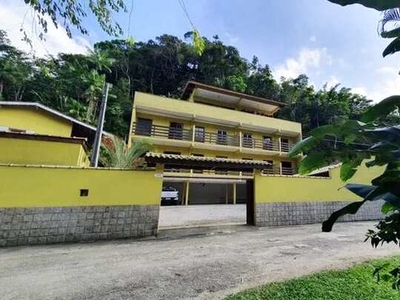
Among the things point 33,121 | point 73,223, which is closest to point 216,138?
point 33,121

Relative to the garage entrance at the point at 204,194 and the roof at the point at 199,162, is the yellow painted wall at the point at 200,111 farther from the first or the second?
the roof at the point at 199,162

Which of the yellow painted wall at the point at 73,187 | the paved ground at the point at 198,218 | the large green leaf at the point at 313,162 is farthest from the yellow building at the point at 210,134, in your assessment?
the large green leaf at the point at 313,162

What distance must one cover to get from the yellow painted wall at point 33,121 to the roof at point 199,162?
6.75 meters

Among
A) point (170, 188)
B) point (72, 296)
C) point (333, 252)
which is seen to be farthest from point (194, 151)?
point (72, 296)

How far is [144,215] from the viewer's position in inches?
277

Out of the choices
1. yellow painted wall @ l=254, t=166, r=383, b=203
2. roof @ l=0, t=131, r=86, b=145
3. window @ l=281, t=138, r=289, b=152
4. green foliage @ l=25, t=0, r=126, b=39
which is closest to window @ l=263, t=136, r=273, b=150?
window @ l=281, t=138, r=289, b=152

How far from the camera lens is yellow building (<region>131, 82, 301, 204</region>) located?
18.1 meters

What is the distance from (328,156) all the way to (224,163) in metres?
7.23

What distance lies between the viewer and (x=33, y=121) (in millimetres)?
11266

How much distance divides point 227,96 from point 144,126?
27.1 ft

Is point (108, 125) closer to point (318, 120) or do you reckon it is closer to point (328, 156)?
point (328, 156)

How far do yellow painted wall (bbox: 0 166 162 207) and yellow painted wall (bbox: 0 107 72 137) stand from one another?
5.89m

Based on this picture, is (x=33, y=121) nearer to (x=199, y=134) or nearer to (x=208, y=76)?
(x=199, y=134)

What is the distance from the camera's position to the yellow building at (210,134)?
59.3 feet
